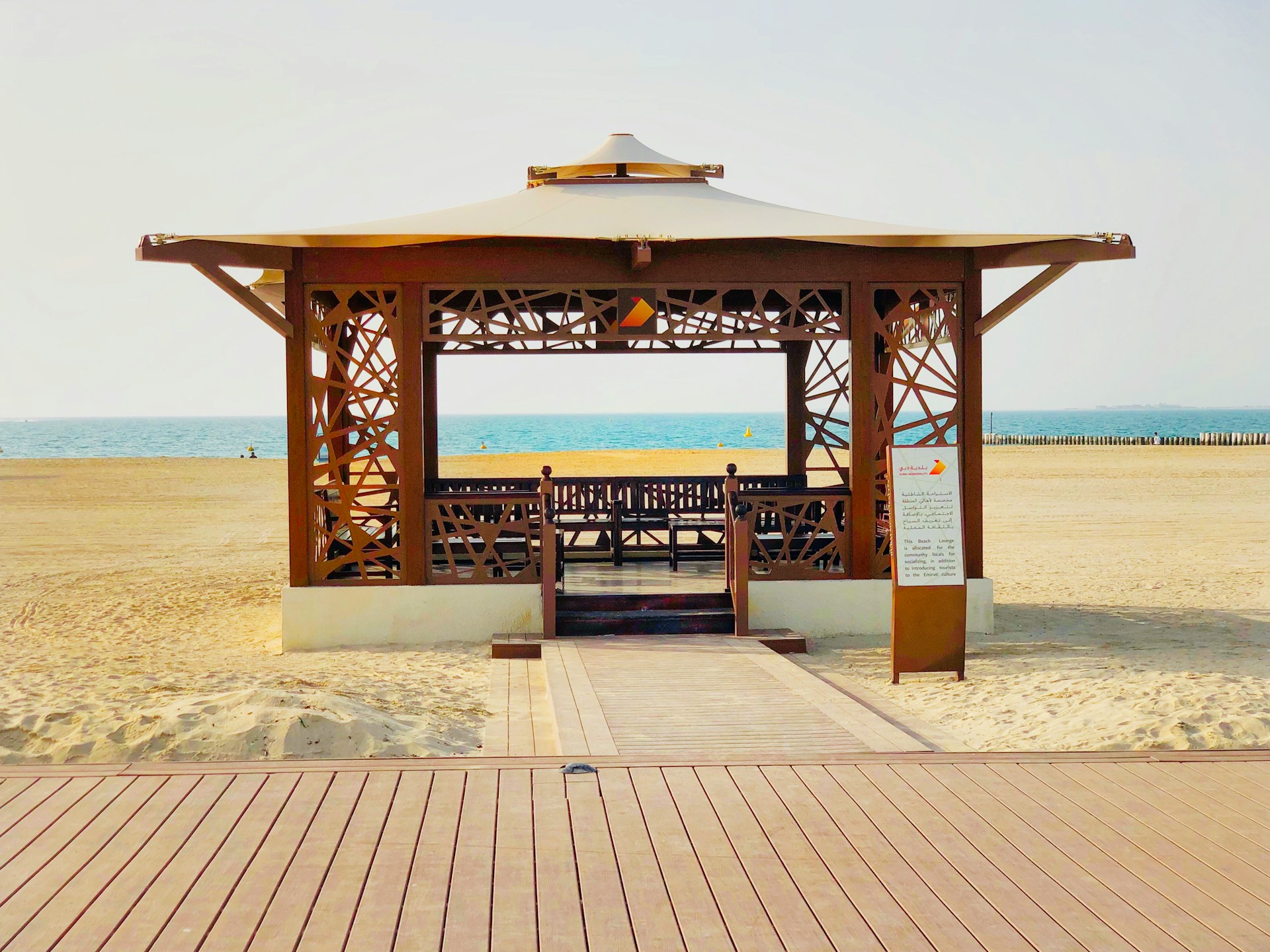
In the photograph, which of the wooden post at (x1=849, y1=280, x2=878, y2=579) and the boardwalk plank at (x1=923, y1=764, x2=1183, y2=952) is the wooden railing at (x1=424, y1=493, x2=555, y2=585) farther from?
the boardwalk plank at (x1=923, y1=764, x2=1183, y2=952)

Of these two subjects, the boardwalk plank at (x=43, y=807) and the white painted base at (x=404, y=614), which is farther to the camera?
the white painted base at (x=404, y=614)

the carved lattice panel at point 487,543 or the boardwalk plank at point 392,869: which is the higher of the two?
the carved lattice panel at point 487,543

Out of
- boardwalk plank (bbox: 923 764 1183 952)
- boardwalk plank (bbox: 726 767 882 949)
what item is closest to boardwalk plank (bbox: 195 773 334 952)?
boardwalk plank (bbox: 726 767 882 949)

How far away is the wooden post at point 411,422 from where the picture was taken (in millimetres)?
9375

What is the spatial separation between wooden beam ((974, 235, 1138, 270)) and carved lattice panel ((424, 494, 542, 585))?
426 cm

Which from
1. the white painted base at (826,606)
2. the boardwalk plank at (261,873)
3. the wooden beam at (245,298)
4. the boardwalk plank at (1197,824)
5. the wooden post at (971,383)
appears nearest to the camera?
the boardwalk plank at (261,873)

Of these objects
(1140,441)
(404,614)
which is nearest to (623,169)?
(404,614)

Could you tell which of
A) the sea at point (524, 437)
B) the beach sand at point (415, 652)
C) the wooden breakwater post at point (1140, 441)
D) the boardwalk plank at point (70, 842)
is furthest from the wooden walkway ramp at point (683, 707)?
the sea at point (524, 437)

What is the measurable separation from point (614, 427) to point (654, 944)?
376ft

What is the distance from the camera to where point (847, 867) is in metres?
3.66

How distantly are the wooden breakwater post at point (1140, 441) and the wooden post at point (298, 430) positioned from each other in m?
38.8

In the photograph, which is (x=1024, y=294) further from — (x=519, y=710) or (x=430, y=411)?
(x=430, y=411)

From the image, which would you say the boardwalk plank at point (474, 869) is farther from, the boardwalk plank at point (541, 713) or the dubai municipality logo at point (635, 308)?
the dubai municipality logo at point (635, 308)

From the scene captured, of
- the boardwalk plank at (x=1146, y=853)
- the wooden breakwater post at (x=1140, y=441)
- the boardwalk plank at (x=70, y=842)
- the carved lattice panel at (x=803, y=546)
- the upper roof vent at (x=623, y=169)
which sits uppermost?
the upper roof vent at (x=623, y=169)
